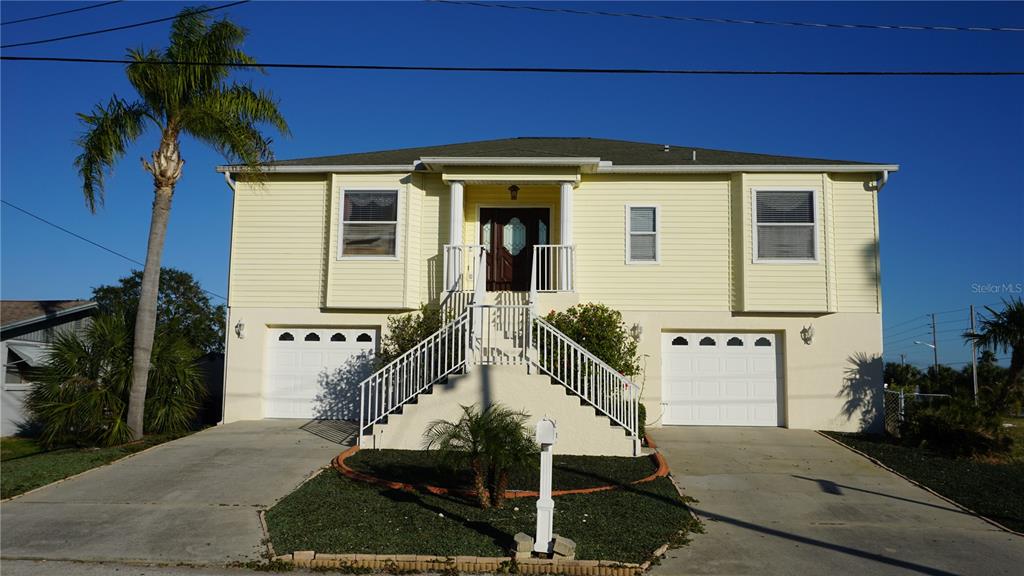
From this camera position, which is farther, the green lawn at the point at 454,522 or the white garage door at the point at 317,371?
the white garage door at the point at 317,371

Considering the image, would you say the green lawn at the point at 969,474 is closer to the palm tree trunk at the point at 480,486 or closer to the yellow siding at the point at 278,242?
the palm tree trunk at the point at 480,486

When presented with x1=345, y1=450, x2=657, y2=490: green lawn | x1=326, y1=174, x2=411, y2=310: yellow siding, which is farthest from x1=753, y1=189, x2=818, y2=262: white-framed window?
x1=326, y1=174, x2=411, y2=310: yellow siding

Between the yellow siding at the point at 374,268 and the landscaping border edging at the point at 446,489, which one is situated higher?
the yellow siding at the point at 374,268

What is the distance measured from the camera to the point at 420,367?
38.7 feet

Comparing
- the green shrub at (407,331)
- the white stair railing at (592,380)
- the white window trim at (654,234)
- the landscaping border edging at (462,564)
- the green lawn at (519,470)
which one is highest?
the white window trim at (654,234)

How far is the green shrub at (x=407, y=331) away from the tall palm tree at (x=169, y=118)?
410cm

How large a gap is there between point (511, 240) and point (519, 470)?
6973 mm

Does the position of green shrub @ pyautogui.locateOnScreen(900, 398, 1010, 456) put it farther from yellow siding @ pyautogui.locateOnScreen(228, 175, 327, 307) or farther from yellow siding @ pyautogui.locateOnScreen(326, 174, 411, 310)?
yellow siding @ pyautogui.locateOnScreen(228, 175, 327, 307)

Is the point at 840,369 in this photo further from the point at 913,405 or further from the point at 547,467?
the point at 547,467

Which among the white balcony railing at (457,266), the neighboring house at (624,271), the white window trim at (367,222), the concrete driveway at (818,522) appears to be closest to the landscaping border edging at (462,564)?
the concrete driveway at (818,522)

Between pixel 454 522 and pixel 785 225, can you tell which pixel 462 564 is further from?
pixel 785 225

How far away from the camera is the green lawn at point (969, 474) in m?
8.13

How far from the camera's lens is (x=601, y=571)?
6012mm

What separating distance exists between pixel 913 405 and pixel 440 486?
9297 millimetres
